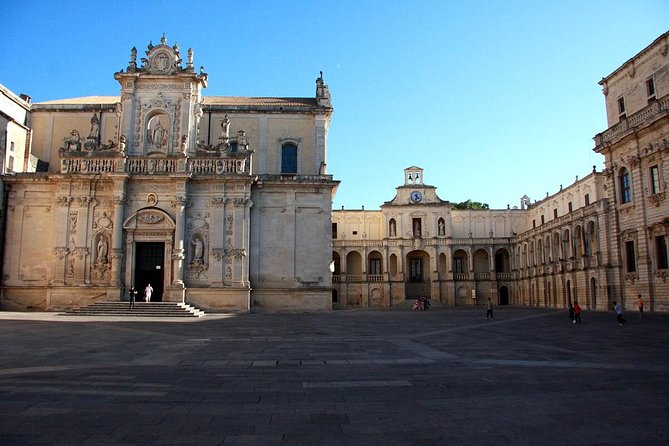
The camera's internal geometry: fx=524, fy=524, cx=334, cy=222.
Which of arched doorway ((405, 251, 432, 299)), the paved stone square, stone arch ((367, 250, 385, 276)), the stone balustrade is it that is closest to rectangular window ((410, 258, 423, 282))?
arched doorway ((405, 251, 432, 299))

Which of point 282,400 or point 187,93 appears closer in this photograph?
point 282,400

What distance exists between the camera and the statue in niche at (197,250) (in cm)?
3581

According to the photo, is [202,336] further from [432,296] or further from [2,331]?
[432,296]

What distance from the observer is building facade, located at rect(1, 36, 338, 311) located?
116ft

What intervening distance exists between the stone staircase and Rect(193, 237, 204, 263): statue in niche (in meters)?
3.59

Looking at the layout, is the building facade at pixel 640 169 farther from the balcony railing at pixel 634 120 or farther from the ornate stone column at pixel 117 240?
the ornate stone column at pixel 117 240

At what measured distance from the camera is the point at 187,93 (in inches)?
1502

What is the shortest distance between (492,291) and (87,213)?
50364 millimetres

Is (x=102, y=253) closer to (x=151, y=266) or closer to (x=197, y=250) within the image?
(x=151, y=266)

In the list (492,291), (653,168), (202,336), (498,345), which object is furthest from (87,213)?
(492,291)

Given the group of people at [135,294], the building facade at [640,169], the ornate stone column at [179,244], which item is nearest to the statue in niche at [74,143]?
the ornate stone column at [179,244]

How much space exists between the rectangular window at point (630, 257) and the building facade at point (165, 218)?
20.5 metres

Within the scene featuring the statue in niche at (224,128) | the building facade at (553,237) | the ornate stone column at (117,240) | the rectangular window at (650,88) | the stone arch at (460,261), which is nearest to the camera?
the building facade at (553,237)

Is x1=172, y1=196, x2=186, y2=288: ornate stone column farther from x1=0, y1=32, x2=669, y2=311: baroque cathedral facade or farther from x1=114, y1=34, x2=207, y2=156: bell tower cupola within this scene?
x1=114, y1=34, x2=207, y2=156: bell tower cupola
